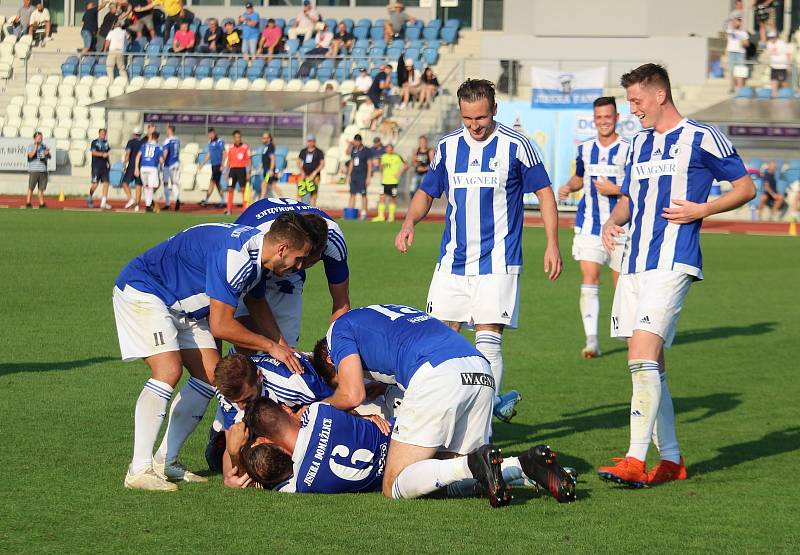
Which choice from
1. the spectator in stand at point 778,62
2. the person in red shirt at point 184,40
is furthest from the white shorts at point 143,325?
the person in red shirt at point 184,40

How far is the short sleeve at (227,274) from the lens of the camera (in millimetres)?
6207

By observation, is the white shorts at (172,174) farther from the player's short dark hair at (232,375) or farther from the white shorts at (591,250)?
the player's short dark hair at (232,375)

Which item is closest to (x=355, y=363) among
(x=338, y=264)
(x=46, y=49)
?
(x=338, y=264)

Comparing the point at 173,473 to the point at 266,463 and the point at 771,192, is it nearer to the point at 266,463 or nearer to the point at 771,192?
the point at 266,463

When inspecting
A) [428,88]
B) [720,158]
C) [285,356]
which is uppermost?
[428,88]

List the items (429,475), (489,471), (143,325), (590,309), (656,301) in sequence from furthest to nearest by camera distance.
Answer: (590,309), (656,301), (143,325), (429,475), (489,471)

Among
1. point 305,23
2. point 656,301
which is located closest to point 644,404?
point 656,301

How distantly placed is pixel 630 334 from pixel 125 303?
2.86 metres

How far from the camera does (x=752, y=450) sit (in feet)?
25.5

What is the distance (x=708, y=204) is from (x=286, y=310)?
8.81 feet

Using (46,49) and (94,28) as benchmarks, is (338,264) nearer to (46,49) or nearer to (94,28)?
(94,28)

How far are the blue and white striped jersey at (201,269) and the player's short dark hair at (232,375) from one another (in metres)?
0.30

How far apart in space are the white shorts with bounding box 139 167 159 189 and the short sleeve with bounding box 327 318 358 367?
2469cm

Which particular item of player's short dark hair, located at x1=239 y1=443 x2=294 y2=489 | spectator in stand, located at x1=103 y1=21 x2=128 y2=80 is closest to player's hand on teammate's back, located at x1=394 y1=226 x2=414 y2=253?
player's short dark hair, located at x1=239 y1=443 x2=294 y2=489
